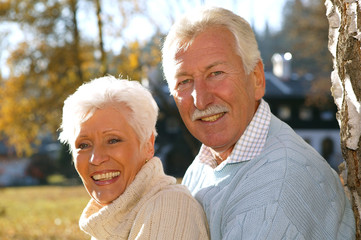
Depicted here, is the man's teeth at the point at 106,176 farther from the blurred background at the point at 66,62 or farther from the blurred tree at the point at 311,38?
the blurred tree at the point at 311,38

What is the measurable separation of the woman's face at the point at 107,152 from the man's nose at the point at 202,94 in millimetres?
367

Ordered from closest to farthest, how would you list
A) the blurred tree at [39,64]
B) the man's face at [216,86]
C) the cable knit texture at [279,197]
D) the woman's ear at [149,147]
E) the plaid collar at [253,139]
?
the cable knit texture at [279,197] → the plaid collar at [253,139] → the man's face at [216,86] → the woman's ear at [149,147] → the blurred tree at [39,64]

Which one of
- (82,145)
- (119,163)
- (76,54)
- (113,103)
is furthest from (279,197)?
(76,54)

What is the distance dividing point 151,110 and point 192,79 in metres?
0.28

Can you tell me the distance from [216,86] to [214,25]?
315mm

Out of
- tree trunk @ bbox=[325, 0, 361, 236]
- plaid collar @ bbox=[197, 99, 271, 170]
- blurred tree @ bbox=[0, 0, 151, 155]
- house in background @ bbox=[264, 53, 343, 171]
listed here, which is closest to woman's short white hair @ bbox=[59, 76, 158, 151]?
plaid collar @ bbox=[197, 99, 271, 170]

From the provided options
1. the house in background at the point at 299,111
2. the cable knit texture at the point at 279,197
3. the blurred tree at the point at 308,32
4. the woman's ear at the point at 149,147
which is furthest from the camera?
the house in background at the point at 299,111

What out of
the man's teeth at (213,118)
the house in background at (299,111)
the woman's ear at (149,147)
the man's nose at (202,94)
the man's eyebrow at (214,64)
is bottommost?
the house in background at (299,111)

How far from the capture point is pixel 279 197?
6.31 feet

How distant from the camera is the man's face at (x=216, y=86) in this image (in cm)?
240

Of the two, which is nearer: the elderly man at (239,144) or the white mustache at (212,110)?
the elderly man at (239,144)

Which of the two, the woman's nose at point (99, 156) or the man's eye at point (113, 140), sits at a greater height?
the man's eye at point (113, 140)

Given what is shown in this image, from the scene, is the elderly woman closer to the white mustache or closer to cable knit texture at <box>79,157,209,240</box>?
cable knit texture at <box>79,157,209,240</box>

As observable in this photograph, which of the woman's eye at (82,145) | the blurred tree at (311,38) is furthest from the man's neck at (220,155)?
the blurred tree at (311,38)
